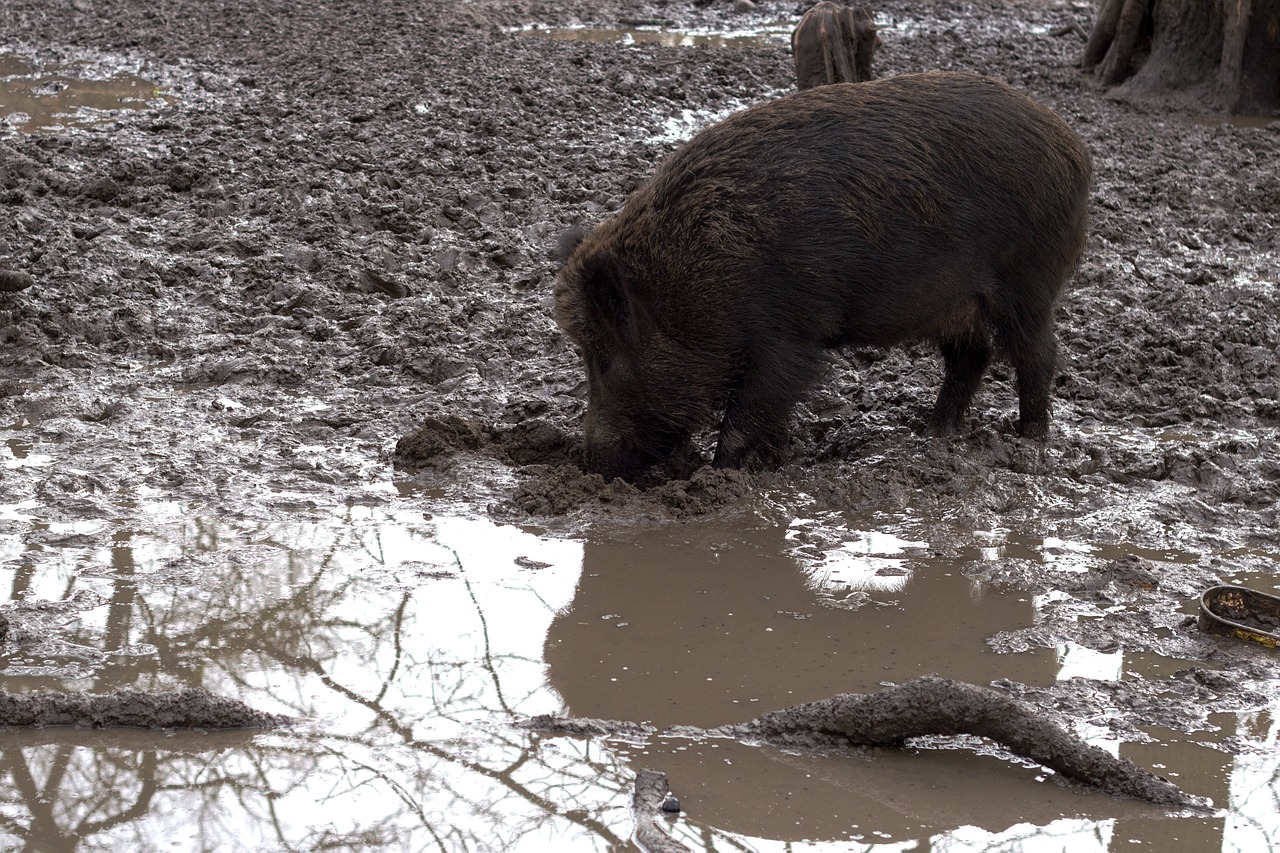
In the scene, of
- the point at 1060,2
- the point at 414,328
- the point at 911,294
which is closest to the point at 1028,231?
the point at 911,294

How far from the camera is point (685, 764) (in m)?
3.23

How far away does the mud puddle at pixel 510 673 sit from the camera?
3004 millimetres

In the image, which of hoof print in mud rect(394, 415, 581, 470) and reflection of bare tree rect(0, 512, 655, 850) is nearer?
reflection of bare tree rect(0, 512, 655, 850)

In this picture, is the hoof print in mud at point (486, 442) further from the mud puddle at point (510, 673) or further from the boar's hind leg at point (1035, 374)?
the boar's hind leg at point (1035, 374)

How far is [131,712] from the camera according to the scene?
11.0ft

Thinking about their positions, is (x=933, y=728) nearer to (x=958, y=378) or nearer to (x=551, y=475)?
(x=551, y=475)

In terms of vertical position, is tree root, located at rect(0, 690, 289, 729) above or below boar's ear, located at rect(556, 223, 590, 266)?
below

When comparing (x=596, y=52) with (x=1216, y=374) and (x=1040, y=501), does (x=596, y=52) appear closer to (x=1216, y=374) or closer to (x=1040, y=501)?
(x=1216, y=374)

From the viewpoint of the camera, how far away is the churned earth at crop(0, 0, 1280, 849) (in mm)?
3457

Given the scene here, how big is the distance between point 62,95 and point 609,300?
8004 millimetres

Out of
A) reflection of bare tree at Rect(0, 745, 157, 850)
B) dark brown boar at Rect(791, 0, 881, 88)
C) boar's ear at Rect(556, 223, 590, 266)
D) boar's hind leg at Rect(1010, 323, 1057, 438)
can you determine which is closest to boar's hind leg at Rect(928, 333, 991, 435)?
boar's hind leg at Rect(1010, 323, 1057, 438)

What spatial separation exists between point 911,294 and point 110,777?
11.9 ft

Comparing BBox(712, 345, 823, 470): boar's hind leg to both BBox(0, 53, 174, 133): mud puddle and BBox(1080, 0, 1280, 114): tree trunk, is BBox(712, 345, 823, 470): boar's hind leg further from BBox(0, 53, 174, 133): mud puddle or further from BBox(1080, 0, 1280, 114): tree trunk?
BBox(1080, 0, 1280, 114): tree trunk

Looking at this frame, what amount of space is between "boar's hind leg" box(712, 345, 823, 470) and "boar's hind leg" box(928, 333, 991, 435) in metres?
0.89
